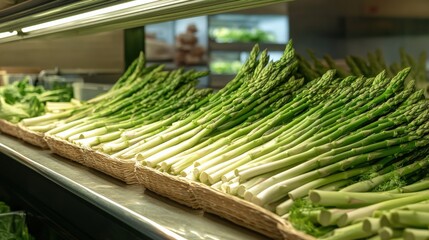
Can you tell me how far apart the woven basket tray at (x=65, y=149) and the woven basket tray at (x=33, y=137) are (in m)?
0.12

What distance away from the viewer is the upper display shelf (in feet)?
7.21

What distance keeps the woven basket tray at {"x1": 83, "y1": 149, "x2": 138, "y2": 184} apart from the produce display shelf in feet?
0.10

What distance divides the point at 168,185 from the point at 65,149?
1002 mm

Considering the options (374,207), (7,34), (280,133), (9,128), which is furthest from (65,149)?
(374,207)

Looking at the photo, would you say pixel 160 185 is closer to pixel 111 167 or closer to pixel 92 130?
pixel 111 167

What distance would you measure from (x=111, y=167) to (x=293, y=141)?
0.86 m

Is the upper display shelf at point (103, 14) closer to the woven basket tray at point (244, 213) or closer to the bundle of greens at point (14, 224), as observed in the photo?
the woven basket tray at point (244, 213)

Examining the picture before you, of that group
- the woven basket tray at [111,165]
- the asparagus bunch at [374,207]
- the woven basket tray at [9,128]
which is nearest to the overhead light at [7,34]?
the woven basket tray at [9,128]

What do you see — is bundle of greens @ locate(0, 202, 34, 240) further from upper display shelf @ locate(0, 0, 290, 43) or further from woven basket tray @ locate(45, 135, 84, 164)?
upper display shelf @ locate(0, 0, 290, 43)

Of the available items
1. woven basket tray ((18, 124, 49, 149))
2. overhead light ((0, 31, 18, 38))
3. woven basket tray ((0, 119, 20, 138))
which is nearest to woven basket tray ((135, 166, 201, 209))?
woven basket tray ((18, 124, 49, 149))

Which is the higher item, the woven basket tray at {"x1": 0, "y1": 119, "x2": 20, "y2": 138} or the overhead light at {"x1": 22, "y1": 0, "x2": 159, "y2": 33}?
the overhead light at {"x1": 22, "y1": 0, "x2": 159, "y2": 33}

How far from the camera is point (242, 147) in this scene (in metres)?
2.04

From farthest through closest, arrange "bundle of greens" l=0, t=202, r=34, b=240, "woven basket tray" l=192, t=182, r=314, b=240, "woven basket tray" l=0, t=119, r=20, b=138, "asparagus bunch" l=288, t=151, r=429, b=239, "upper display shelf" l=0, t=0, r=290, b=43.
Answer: "woven basket tray" l=0, t=119, r=20, b=138 → "bundle of greens" l=0, t=202, r=34, b=240 → "upper display shelf" l=0, t=0, r=290, b=43 → "woven basket tray" l=192, t=182, r=314, b=240 → "asparagus bunch" l=288, t=151, r=429, b=239

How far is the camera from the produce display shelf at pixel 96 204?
1703mm
